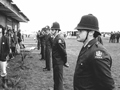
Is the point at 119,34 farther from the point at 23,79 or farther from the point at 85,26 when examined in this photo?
the point at 85,26

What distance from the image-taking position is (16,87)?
5.46 metres

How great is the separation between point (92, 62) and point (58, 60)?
2.93m

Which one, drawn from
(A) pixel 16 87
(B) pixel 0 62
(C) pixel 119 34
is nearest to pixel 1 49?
(B) pixel 0 62

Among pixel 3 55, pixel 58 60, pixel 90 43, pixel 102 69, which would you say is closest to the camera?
pixel 102 69

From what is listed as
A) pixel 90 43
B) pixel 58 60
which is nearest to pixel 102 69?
pixel 90 43

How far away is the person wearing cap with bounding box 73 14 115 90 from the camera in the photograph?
6.10 feet

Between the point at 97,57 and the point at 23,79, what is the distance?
5134 millimetres

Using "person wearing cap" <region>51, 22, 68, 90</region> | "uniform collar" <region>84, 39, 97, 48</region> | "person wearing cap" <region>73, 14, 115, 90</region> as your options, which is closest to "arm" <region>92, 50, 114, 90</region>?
"person wearing cap" <region>73, 14, 115, 90</region>

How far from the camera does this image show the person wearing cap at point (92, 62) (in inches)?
73.2

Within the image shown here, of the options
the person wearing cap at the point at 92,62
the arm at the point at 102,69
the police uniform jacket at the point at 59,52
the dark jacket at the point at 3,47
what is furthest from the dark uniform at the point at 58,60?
the arm at the point at 102,69

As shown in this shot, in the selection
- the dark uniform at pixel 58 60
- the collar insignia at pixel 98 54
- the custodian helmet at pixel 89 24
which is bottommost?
the dark uniform at pixel 58 60

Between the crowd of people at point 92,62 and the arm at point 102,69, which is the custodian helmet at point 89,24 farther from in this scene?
the arm at point 102,69

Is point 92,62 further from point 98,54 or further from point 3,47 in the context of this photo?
point 3,47

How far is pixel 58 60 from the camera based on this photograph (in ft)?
15.8
